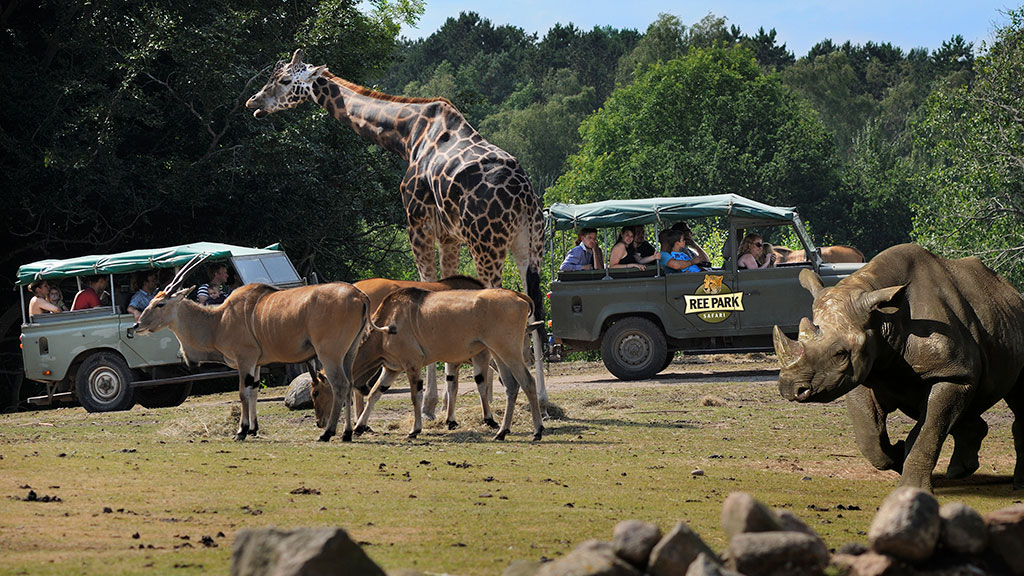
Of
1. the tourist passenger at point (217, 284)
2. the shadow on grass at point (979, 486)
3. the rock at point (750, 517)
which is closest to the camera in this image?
the rock at point (750, 517)

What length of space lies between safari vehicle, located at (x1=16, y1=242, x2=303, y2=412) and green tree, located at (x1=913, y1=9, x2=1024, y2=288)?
Result: 1967 cm

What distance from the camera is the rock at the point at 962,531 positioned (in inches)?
234

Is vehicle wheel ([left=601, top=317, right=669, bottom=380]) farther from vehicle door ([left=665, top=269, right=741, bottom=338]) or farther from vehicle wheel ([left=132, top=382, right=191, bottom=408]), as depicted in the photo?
vehicle wheel ([left=132, top=382, right=191, bottom=408])

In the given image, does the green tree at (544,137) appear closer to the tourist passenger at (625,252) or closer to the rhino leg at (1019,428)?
the tourist passenger at (625,252)

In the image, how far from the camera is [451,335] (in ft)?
46.4

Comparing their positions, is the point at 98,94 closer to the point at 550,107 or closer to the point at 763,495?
the point at 763,495

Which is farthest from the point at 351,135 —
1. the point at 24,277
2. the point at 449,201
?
the point at 449,201

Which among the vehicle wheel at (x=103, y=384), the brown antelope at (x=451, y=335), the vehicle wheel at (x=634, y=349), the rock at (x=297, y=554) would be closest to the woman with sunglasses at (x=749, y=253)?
the vehicle wheel at (x=634, y=349)

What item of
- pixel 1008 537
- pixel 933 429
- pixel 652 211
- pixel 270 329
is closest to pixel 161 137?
pixel 652 211

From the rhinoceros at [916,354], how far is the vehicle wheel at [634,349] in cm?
1132

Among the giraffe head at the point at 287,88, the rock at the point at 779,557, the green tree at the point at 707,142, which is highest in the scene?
the green tree at the point at 707,142

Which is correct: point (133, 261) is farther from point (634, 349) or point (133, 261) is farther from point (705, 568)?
point (705, 568)

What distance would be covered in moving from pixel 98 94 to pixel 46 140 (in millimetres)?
1352

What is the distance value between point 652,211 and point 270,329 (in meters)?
9.25
